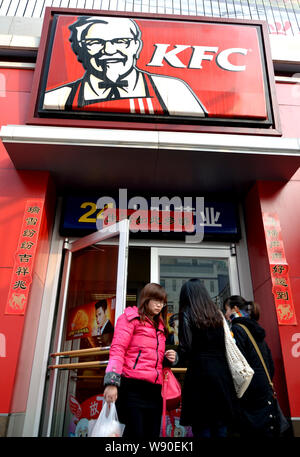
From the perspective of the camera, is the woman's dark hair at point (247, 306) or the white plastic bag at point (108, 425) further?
the woman's dark hair at point (247, 306)

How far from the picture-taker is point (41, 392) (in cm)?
366

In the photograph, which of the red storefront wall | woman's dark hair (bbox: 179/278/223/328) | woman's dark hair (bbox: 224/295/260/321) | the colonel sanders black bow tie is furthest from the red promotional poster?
the colonel sanders black bow tie

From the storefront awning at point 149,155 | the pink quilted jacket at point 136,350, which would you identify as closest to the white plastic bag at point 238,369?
the pink quilted jacket at point 136,350

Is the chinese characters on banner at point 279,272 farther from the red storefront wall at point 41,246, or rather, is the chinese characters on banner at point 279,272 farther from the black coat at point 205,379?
the black coat at point 205,379

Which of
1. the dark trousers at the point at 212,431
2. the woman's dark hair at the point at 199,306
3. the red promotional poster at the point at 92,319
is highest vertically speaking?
the red promotional poster at the point at 92,319

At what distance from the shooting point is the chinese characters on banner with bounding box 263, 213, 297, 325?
11.5 ft

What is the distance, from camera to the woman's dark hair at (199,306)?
7.32ft

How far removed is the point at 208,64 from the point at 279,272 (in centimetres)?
282

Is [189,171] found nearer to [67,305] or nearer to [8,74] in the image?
[67,305]

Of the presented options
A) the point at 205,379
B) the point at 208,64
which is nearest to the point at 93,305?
the point at 205,379

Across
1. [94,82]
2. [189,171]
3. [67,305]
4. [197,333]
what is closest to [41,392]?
[67,305]

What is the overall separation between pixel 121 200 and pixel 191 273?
1606 millimetres

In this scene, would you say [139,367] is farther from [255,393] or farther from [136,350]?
[255,393]

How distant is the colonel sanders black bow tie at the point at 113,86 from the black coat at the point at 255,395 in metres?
3.08
